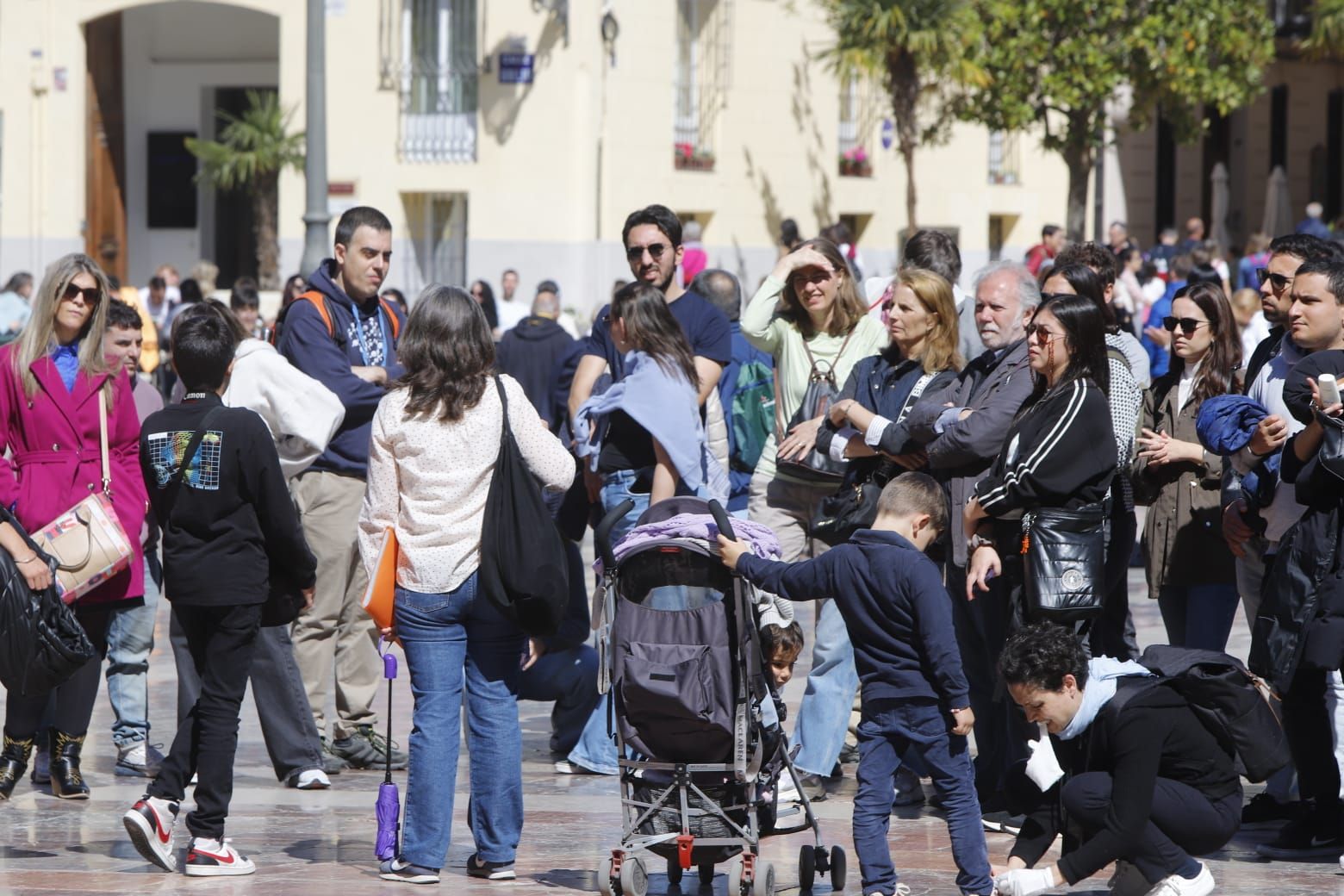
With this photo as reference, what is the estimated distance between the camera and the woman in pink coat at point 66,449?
7539 millimetres

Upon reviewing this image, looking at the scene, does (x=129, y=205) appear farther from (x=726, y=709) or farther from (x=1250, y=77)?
(x=726, y=709)

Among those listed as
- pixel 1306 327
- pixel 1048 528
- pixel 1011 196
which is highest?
pixel 1011 196

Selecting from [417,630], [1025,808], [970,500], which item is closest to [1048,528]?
[970,500]

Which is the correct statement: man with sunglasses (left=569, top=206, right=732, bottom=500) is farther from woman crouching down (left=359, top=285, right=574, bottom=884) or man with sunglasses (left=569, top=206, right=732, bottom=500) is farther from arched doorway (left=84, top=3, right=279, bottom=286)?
arched doorway (left=84, top=3, right=279, bottom=286)

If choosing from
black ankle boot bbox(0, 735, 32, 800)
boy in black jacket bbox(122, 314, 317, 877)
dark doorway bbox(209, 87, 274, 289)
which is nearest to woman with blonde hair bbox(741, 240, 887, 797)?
boy in black jacket bbox(122, 314, 317, 877)

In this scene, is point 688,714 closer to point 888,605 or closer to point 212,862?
point 888,605

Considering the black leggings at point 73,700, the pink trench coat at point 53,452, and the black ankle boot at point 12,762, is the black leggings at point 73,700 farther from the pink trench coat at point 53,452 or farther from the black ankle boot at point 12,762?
the pink trench coat at point 53,452

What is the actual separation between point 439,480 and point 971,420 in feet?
6.02

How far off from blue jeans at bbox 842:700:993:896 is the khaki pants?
2789mm

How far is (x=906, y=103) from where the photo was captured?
28.2 m

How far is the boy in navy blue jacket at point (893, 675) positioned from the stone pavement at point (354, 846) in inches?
15.4

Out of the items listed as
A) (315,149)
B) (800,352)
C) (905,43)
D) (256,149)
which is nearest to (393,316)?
(800,352)

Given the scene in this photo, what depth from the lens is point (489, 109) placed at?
25984 mm

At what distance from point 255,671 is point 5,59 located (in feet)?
75.0
